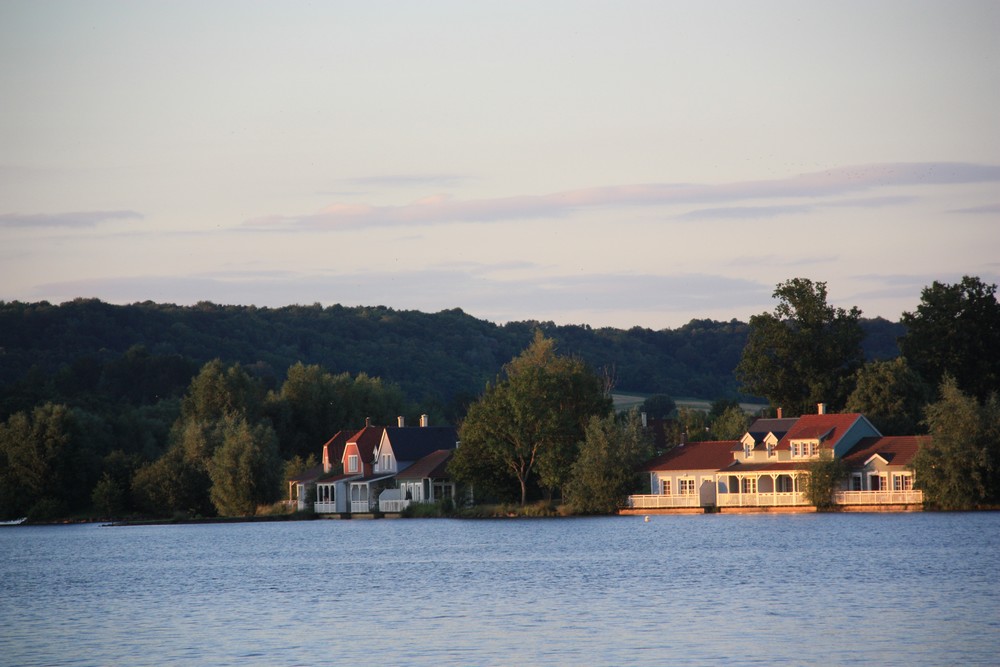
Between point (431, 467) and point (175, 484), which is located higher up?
point (431, 467)

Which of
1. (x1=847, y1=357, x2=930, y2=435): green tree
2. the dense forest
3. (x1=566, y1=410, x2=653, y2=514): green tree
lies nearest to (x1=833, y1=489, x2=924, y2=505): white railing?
(x1=566, y1=410, x2=653, y2=514): green tree

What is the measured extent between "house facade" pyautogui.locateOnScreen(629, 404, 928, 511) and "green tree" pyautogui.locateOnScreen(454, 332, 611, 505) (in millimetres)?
4381

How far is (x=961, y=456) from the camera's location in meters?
60.7

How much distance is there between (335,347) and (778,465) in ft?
321

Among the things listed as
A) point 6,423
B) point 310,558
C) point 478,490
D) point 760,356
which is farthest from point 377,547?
point 6,423

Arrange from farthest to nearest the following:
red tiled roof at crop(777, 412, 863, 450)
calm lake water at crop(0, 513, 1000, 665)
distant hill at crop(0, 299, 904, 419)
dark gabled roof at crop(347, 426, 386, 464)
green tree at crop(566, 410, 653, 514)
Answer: distant hill at crop(0, 299, 904, 419)
dark gabled roof at crop(347, 426, 386, 464)
red tiled roof at crop(777, 412, 863, 450)
green tree at crop(566, 410, 653, 514)
calm lake water at crop(0, 513, 1000, 665)

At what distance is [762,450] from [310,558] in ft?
97.3

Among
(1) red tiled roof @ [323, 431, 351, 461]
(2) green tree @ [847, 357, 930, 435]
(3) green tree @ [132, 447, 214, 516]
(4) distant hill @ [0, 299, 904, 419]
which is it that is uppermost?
(4) distant hill @ [0, 299, 904, 419]

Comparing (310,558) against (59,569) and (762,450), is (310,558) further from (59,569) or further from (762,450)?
(762,450)

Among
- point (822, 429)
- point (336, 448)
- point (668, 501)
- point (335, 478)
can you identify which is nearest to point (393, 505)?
point (335, 478)

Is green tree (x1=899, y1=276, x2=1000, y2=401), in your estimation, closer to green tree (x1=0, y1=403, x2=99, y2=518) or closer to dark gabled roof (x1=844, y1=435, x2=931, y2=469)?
dark gabled roof (x1=844, y1=435, x2=931, y2=469)

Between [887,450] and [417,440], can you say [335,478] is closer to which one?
[417,440]

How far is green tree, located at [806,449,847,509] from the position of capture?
66688 millimetres

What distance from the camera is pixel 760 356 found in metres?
89.3
